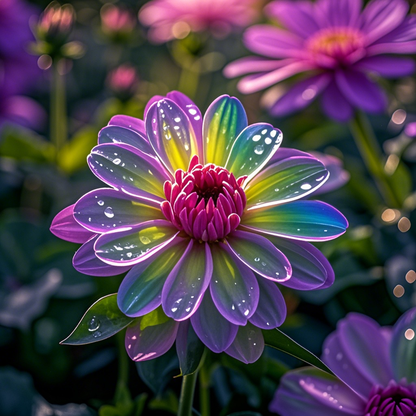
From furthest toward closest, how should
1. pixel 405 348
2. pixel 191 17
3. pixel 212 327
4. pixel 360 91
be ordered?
pixel 191 17
pixel 360 91
pixel 405 348
pixel 212 327

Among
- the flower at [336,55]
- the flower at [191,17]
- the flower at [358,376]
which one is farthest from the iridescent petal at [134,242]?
the flower at [191,17]

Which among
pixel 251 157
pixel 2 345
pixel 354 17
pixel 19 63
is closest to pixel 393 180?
pixel 354 17

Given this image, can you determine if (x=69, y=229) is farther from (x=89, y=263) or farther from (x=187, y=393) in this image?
(x=187, y=393)

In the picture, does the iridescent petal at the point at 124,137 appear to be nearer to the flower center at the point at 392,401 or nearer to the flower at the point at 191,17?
the flower center at the point at 392,401

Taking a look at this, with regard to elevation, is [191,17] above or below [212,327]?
above

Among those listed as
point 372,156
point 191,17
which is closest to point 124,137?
point 372,156

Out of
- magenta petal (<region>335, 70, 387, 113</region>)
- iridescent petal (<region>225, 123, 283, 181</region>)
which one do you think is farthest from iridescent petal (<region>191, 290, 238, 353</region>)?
magenta petal (<region>335, 70, 387, 113</region>)

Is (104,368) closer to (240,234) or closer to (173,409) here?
(173,409)

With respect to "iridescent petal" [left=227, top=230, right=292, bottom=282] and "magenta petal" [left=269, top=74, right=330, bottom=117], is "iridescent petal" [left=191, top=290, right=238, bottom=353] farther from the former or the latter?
"magenta petal" [left=269, top=74, right=330, bottom=117]
